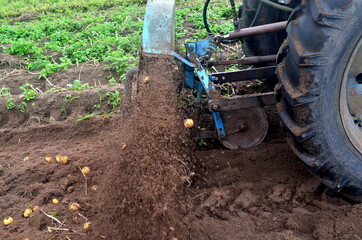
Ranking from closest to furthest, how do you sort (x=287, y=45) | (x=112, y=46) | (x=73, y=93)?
(x=287, y=45) → (x=73, y=93) → (x=112, y=46)

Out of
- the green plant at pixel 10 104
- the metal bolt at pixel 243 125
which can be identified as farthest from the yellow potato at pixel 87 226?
the green plant at pixel 10 104

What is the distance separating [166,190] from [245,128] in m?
1.10

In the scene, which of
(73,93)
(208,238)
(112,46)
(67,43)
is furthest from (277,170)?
(67,43)

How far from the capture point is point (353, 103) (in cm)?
254

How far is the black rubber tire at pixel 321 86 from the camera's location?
2.19 metres

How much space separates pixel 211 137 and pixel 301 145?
1.18 m

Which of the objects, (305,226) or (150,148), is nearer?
(305,226)

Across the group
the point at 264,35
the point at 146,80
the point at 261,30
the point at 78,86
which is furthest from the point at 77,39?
the point at 261,30

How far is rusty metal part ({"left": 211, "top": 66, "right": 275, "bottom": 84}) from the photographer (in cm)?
341

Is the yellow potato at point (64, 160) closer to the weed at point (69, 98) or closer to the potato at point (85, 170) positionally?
the potato at point (85, 170)

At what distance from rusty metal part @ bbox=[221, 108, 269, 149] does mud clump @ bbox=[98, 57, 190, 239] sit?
443 mm

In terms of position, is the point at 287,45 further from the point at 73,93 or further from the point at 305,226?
the point at 73,93

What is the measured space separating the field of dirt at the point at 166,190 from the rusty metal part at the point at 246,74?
1.84 feet

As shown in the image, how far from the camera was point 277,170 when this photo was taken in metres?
3.19
